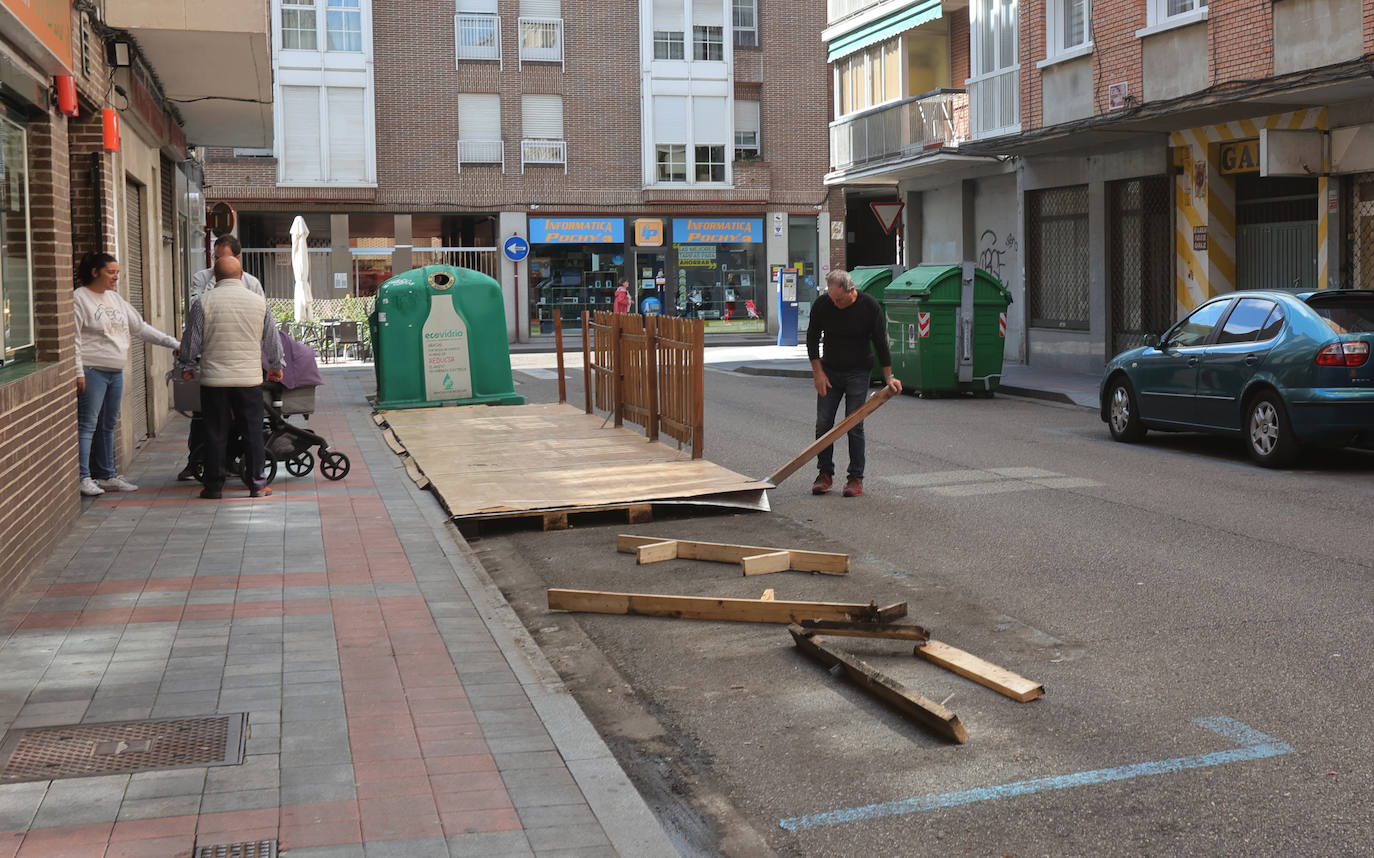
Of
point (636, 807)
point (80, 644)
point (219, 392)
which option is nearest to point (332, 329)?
point (219, 392)

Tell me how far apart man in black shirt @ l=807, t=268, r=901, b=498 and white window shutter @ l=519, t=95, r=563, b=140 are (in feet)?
108

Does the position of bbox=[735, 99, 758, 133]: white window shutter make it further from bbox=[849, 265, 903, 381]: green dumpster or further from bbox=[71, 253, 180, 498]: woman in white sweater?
bbox=[71, 253, 180, 498]: woman in white sweater

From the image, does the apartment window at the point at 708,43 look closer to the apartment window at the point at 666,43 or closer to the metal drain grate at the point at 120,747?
the apartment window at the point at 666,43

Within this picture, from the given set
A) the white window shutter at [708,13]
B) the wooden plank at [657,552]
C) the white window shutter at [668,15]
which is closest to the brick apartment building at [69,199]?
the wooden plank at [657,552]

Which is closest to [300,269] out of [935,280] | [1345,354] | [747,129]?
[935,280]

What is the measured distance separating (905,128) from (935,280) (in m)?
10.2

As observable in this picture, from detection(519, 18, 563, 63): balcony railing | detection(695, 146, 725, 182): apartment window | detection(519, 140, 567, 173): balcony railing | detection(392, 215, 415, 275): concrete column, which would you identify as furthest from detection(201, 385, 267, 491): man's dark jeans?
detection(695, 146, 725, 182): apartment window

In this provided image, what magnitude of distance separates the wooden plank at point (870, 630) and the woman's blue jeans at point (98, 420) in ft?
19.6

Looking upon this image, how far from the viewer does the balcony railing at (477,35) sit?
42.2 meters

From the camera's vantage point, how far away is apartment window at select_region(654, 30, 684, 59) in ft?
145

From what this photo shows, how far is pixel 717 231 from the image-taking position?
4491 cm

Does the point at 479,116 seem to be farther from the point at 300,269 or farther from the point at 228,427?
the point at 228,427

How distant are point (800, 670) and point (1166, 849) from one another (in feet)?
7.34

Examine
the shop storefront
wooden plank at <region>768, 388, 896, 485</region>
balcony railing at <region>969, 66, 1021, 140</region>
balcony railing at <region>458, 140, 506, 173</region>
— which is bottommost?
wooden plank at <region>768, 388, 896, 485</region>
